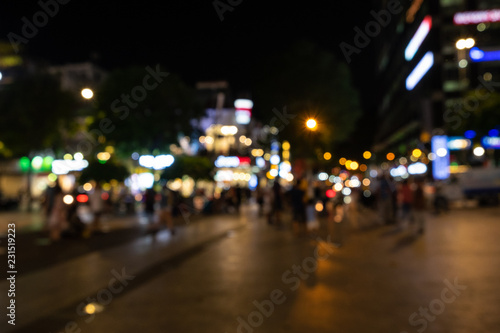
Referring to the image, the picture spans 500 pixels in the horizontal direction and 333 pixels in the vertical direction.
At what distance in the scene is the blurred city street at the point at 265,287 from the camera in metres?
7.09

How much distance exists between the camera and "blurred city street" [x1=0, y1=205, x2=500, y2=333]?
279 inches

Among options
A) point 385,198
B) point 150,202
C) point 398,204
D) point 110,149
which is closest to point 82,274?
point 150,202

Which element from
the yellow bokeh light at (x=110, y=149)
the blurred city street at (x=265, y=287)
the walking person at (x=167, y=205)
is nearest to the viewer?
the blurred city street at (x=265, y=287)

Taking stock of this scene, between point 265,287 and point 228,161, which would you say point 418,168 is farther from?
point 265,287

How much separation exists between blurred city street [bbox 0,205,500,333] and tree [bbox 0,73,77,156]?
2641cm

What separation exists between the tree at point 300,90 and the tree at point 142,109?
370 inches

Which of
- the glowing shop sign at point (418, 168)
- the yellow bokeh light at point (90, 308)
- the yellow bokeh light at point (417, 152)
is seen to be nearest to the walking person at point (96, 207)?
the yellow bokeh light at point (90, 308)

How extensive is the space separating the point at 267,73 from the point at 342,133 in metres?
8.14

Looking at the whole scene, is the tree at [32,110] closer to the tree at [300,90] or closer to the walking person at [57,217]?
the tree at [300,90]

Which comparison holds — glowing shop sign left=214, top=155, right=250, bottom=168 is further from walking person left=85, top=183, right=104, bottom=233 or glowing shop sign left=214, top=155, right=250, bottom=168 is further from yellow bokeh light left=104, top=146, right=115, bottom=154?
walking person left=85, top=183, right=104, bottom=233

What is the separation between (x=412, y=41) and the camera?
261ft

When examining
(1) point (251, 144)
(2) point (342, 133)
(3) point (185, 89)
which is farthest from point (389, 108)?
(3) point (185, 89)

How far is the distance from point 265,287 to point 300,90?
3824 cm

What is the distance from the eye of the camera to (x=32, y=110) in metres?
40.8
